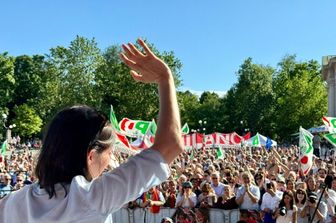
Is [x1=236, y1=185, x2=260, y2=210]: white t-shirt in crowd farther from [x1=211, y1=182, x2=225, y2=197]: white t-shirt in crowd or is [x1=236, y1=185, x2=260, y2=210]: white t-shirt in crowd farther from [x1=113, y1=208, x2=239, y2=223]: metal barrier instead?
[x1=211, y1=182, x2=225, y2=197]: white t-shirt in crowd

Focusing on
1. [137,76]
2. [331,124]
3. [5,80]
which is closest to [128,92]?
[5,80]

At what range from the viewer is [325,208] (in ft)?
29.2

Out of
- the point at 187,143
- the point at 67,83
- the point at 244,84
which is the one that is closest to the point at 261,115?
the point at 244,84

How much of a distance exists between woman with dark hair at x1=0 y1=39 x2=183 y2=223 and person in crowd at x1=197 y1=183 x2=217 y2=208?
932 cm

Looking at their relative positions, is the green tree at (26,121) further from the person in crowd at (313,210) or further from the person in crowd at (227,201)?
the person in crowd at (313,210)

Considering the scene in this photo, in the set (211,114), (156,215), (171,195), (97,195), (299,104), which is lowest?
(156,215)

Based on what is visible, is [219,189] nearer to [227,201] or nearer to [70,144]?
[227,201]

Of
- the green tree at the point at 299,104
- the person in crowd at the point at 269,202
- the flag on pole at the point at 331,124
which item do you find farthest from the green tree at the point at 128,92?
the person in crowd at the point at 269,202

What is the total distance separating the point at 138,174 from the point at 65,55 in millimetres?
57384

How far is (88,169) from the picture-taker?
1638mm

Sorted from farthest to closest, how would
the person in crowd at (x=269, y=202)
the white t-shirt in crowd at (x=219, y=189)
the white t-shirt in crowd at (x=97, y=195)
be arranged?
the white t-shirt in crowd at (x=219, y=189) → the person in crowd at (x=269, y=202) → the white t-shirt in crowd at (x=97, y=195)

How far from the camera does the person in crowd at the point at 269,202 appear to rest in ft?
31.1

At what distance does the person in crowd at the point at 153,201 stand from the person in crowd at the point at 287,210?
3.48m

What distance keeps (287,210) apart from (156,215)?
12.6ft
